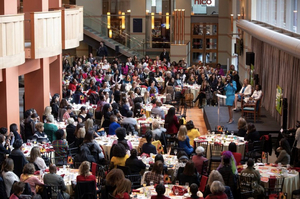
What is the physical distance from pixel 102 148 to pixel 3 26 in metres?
3.57

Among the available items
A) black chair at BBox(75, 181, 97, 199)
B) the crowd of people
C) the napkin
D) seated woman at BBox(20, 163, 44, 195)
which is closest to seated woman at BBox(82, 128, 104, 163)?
the crowd of people

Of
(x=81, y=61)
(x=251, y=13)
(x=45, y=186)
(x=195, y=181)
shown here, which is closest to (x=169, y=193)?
(x=195, y=181)

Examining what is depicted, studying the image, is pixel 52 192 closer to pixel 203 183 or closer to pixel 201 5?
pixel 203 183

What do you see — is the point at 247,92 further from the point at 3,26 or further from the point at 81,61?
the point at 81,61

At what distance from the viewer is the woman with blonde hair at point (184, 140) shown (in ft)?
43.4

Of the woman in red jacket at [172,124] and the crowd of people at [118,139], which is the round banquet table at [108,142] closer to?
the crowd of people at [118,139]

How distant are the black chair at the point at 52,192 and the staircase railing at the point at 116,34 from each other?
992 inches

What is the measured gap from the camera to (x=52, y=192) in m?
10.3

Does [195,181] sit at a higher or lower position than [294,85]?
lower

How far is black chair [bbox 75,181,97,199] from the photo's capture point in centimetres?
1020

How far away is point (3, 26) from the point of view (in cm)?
1279

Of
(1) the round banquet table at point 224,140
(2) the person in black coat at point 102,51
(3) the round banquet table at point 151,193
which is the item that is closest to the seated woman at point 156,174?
(3) the round banquet table at point 151,193

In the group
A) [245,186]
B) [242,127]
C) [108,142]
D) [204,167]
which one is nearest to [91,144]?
[108,142]

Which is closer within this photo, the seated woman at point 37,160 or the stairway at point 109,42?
the seated woman at point 37,160
